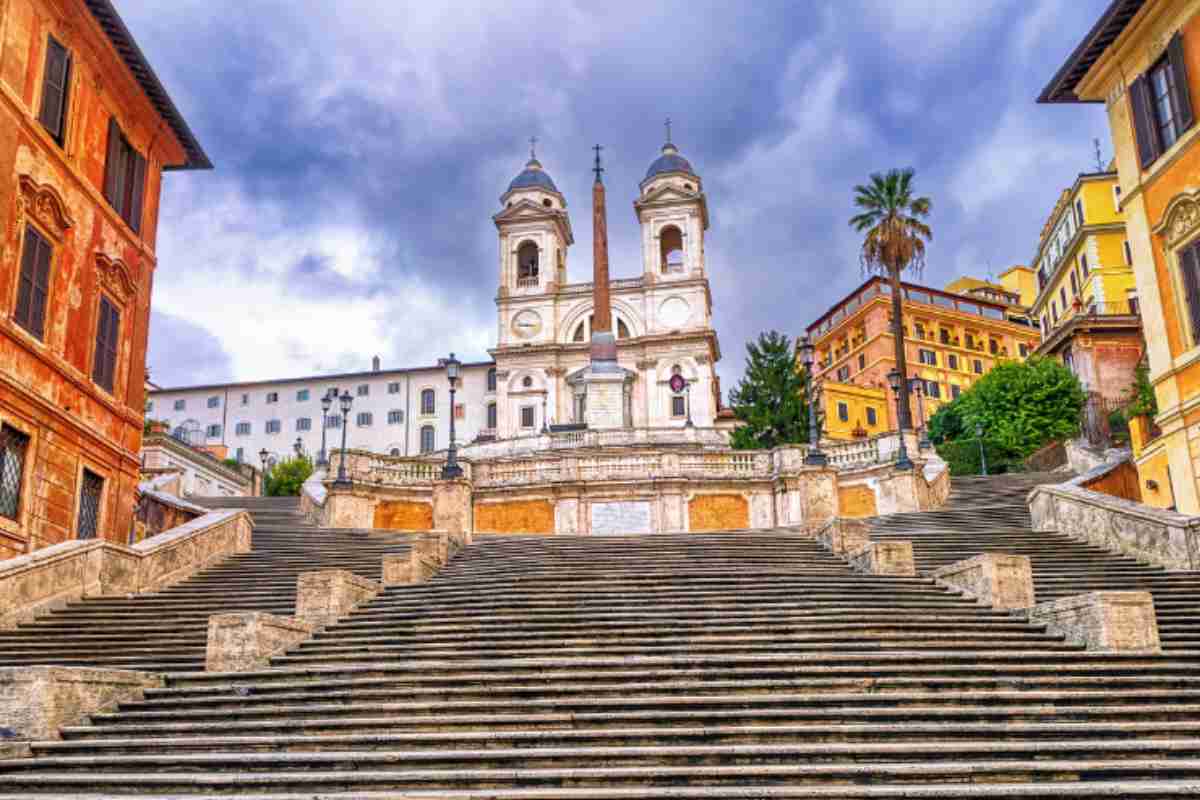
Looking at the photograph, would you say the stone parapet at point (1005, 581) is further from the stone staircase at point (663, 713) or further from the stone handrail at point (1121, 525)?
the stone handrail at point (1121, 525)

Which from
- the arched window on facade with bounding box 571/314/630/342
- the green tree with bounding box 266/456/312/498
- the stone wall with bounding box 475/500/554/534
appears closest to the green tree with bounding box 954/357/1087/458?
the stone wall with bounding box 475/500/554/534

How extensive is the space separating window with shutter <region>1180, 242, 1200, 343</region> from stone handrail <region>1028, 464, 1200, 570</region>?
4.36 meters

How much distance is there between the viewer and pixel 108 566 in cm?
1897

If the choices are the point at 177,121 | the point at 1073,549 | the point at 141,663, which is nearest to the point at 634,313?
the point at 177,121

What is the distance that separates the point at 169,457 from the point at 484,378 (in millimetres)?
51522

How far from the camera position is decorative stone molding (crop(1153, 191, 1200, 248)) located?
22.1 m

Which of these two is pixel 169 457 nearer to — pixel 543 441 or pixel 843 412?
pixel 543 441

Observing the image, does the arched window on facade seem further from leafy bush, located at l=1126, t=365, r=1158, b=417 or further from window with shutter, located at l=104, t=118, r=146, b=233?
window with shutter, located at l=104, t=118, r=146, b=233

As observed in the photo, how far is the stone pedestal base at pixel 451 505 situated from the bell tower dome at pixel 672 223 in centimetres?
6359

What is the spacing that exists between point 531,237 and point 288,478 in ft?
134

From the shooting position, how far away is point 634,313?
8931cm

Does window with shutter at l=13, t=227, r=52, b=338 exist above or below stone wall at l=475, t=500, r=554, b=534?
above

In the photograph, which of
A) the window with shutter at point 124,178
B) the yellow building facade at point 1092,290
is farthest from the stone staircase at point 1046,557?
the yellow building facade at point 1092,290

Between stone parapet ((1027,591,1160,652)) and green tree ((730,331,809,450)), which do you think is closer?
stone parapet ((1027,591,1160,652))
